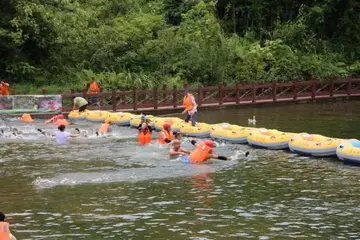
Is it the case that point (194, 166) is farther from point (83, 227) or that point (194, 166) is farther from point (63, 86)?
point (63, 86)

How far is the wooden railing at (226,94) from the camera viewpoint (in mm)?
34875

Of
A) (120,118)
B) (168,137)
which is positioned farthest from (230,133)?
(120,118)

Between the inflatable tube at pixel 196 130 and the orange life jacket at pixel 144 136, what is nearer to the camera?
the orange life jacket at pixel 144 136

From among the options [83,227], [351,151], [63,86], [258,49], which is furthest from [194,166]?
[258,49]

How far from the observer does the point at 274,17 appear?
5047cm

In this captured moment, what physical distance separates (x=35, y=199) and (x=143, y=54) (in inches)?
1041

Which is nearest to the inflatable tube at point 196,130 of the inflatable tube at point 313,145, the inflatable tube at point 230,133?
the inflatable tube at point 230,133

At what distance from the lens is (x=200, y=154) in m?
20.3

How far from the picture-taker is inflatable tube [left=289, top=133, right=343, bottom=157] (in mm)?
21109

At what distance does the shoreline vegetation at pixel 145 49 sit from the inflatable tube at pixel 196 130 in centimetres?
1182

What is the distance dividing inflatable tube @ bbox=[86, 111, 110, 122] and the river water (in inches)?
256

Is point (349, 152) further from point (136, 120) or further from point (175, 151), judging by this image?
point (136, 120)

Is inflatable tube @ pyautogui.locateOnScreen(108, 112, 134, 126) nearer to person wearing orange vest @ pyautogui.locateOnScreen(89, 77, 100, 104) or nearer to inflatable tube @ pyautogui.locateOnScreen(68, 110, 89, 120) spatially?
inflatable tube @ pyautogui.locateOnScreen(68, 110, 89, 120)

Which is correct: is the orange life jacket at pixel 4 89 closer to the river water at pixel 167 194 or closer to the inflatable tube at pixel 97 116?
the inflatable tube at pixel 97 116
